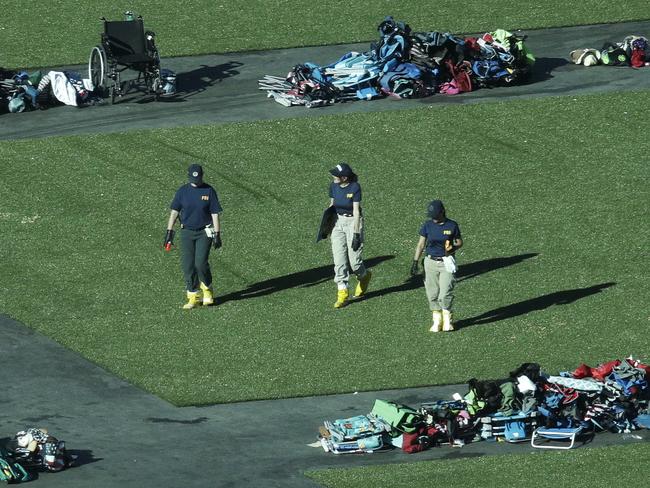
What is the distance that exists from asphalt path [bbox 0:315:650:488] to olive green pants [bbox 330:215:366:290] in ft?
11.4

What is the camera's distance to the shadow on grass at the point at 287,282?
87.4ft

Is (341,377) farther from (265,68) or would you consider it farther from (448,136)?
(265,68)

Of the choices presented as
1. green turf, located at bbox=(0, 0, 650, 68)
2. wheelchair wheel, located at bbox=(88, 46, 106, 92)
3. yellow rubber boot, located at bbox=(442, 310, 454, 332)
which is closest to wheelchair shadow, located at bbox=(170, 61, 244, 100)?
green turf, located at bbox=(0, 0, 650, 68)

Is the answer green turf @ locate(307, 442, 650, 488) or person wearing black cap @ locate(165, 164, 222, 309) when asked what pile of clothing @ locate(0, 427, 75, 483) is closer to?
green turf @ locate(307, 442, 650, 488)

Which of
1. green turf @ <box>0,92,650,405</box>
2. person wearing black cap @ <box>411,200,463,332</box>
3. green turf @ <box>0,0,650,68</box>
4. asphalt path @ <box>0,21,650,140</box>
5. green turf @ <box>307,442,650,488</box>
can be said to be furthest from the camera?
green turf @ <box>0,0,650,68</box>

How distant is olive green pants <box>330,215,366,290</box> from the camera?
25.7m

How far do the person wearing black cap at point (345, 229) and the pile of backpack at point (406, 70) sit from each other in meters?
9.42

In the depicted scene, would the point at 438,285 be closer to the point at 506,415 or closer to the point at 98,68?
the point at 506,415

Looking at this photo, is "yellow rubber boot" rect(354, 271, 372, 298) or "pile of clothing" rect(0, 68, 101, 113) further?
"pile of clothing" rect(0, 68, 101, 113)

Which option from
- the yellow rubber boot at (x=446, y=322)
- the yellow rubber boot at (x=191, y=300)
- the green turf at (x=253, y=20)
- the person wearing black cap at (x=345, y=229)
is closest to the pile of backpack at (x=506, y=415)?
the yellow rubber boot at (x=446, y=322)

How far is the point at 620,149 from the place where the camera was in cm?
3275

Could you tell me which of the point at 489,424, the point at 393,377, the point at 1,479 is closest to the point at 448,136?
the point at 393,377

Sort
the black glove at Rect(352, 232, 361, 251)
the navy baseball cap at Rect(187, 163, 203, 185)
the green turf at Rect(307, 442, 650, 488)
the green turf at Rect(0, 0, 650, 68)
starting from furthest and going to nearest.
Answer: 1. the green turf at Rect(0, 0, 650, 68)
2. the black glove at Rect(352, 232, 361, 251)
3. the navy baseball cap at Rect(187, 163, 203, 185)
4. the green turf at Rect(307, 442, 650, 488)

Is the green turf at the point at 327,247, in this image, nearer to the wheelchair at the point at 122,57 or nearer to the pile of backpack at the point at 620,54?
the pile of backpack at the point at 620,54
